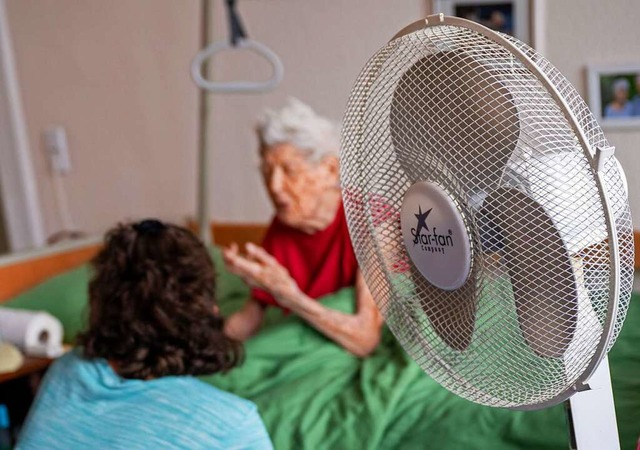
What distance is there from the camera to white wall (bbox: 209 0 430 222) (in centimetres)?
208

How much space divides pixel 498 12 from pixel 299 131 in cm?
54

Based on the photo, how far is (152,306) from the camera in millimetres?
1333

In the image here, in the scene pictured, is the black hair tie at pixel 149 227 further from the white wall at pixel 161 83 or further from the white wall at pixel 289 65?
the white wall at pixel 161 83

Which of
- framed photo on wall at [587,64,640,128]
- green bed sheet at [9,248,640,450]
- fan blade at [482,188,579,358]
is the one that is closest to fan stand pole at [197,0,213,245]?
green bed sheet at [9,248,640,450]

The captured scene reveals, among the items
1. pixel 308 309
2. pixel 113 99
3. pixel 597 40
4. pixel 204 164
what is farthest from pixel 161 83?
pixel 597 40

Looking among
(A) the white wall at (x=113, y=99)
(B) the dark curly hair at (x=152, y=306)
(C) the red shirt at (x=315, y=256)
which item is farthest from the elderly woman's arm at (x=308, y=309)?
(A) the white wall at (x=113, y=99)

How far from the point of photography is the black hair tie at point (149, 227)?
4.49ft

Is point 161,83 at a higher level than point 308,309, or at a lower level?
higher

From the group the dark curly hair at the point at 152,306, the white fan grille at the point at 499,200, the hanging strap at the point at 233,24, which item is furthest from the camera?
the hanging strap at the point at 233,24

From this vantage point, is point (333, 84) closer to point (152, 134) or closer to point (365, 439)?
point (152, 134)

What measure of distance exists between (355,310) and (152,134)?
1.19 meters

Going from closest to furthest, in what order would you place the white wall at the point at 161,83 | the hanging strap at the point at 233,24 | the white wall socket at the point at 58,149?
the hanging strap at the point at 233,24 < the white wall at the point at 161,83 < the white wall socket at the point at 58,149

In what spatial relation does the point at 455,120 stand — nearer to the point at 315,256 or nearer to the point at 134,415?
the point at 134,415

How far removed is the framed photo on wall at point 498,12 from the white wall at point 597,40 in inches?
2.4
